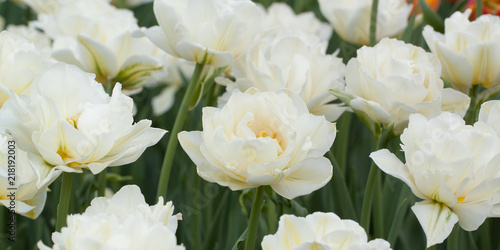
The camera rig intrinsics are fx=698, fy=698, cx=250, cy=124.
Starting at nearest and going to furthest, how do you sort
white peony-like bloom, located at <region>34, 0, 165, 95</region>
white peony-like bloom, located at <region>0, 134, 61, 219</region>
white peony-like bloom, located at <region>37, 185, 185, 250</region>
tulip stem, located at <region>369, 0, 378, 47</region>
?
white peony-like bloom, located at <region>37, 185, 185, 250</region>, white peony-like bloom, located at <region>0, 134, 61, 219</region>, white peony-like bloom, located at <region>34, 0, 165, 95</region>, tulip stem, located at <region>369, 0, 378, 47</region>

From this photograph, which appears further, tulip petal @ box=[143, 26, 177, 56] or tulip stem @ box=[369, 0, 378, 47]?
tulip stem @ box=[369, 0, 378, 47]

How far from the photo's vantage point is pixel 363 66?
736 mm

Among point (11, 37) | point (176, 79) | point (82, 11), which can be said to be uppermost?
point (11, 37)

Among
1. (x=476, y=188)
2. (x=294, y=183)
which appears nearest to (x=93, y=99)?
(x=294, y=183)

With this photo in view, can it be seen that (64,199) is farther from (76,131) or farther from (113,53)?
(113,53)

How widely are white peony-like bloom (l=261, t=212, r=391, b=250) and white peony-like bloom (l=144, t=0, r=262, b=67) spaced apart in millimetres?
299

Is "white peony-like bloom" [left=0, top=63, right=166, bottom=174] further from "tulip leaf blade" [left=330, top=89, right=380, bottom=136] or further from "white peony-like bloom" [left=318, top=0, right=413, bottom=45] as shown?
"white peony-like bloom" [left=318, top=0, right=413, bottom=45]

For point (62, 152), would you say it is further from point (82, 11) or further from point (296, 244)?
point (82, 11)

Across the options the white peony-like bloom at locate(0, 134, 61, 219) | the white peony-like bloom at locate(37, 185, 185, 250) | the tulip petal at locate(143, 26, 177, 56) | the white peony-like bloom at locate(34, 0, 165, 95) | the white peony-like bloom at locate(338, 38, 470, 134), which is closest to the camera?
the white peony-like bloom at locate(37, 185, 185, 250)

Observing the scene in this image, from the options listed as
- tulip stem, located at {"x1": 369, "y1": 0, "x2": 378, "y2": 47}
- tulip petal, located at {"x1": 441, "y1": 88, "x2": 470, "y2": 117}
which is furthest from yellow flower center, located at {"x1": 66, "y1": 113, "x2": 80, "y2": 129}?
tulip stem, located at {"x1": 369, "y1": 0, "x2": 378, "y2": 47}

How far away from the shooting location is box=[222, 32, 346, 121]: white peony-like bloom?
2.66 feet

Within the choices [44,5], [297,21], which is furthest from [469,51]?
[44,5]

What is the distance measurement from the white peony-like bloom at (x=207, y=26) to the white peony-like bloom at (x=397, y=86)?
136 millimetres

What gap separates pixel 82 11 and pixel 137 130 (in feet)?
1.81
